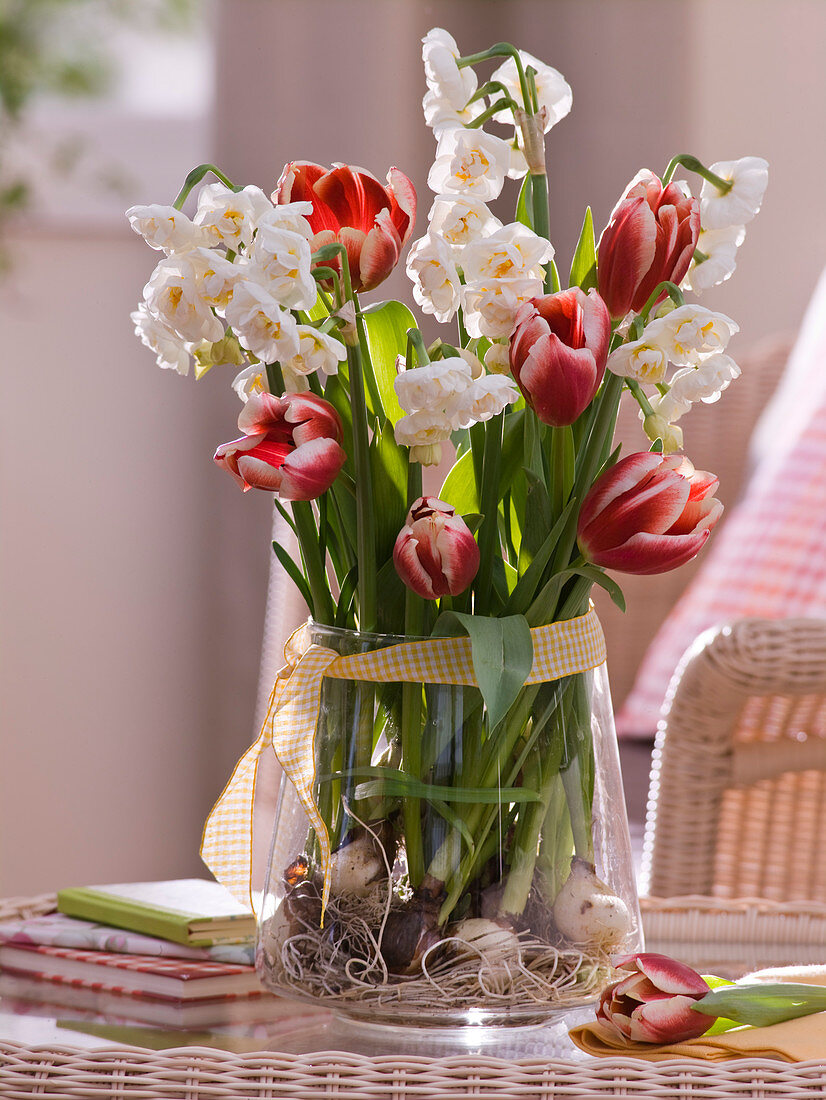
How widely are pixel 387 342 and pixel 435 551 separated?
0.16m

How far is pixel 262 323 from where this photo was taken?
55 centimetres

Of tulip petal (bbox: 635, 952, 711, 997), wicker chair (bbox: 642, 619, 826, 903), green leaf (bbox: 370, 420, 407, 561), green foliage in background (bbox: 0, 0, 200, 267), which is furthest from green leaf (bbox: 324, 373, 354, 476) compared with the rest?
green foliage in background (bbox: 0, 0, 200, 267)

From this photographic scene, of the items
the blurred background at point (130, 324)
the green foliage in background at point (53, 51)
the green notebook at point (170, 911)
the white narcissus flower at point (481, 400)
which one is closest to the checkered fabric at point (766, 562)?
the blurred background at point (130, 324)

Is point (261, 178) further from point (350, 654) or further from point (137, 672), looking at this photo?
point (350, 654)

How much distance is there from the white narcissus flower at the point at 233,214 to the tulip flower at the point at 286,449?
74mm

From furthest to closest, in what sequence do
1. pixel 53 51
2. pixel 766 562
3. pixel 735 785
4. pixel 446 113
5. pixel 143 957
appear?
pixel 53 51 → pixel 766 562 → pixel 735 785 → pixel 143 957 → pixel 446 113

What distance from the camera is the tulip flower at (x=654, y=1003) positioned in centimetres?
58

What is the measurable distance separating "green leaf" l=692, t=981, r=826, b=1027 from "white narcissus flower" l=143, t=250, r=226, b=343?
372 mm

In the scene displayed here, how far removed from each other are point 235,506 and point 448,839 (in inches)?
59.3

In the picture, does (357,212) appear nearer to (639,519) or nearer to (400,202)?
(400,202)

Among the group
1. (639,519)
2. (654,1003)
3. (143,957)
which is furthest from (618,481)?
(143,957)

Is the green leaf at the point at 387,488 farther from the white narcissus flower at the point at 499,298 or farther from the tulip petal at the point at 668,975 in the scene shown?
the tulip petal at the point at 668,975

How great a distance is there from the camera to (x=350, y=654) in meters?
0.63

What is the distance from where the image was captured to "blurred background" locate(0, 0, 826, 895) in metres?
1.99
